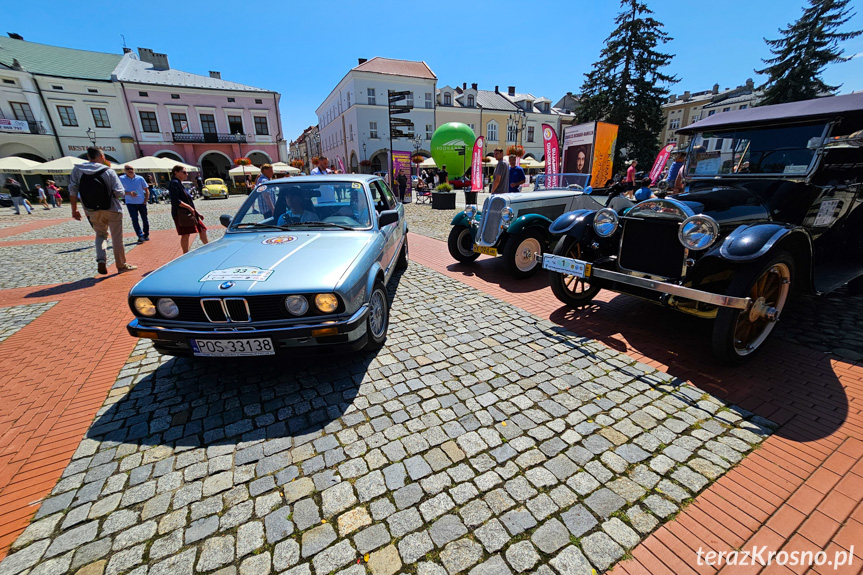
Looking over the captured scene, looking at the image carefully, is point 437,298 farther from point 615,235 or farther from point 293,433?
point 293,433

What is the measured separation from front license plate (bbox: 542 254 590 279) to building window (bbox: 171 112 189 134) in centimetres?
4076

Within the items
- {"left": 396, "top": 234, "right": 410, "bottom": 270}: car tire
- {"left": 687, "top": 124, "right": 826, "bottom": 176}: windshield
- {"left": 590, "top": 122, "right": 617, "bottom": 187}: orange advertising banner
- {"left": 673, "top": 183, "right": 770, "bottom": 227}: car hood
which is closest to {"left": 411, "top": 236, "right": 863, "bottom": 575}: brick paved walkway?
{"left": 673, "top": 183, "right": 770, "bottom": 227}: car hood

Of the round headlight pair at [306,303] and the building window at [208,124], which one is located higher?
the building window at [208,124]

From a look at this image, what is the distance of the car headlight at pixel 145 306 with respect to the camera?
2693mm

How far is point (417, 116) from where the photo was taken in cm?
3984

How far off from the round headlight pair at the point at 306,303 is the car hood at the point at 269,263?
0.08m

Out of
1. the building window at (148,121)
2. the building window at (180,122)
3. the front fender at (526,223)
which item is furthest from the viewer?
the building window at (180,122)

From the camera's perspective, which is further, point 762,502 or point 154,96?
point 154,96

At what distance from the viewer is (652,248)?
3633 millimetres

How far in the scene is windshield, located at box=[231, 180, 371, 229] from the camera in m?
4.01

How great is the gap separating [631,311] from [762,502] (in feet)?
9.47

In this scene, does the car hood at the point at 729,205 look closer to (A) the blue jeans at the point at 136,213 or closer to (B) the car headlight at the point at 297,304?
(B) the car headlight at the point at 297,304

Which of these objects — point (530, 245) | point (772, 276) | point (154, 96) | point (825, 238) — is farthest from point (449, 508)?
point (154, 96)
